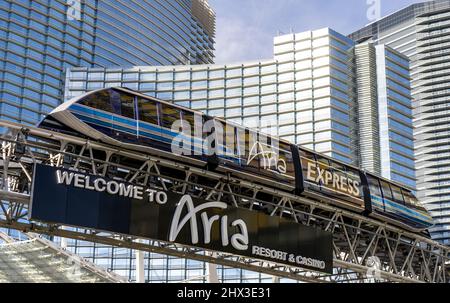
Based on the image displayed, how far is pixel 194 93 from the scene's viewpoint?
345 ft

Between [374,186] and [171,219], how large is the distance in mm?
11963

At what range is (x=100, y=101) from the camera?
22.1 meters

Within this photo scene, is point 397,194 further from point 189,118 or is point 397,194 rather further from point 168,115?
point 168,115

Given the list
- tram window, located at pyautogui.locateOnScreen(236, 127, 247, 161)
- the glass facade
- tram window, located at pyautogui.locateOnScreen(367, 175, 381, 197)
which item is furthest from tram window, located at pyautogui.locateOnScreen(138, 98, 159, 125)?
the glass facade

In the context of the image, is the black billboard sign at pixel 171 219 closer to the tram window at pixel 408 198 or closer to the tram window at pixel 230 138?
the tram window at pixel 230 138

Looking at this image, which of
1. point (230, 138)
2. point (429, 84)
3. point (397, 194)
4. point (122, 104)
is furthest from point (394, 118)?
point (122, 104)

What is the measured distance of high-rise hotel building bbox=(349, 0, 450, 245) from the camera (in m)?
160

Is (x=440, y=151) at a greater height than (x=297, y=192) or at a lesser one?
greater

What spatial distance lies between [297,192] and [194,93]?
78981 millimetres

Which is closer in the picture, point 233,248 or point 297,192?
point 233,248

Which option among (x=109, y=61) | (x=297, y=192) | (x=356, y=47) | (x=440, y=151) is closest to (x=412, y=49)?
(x=440, y=151)
